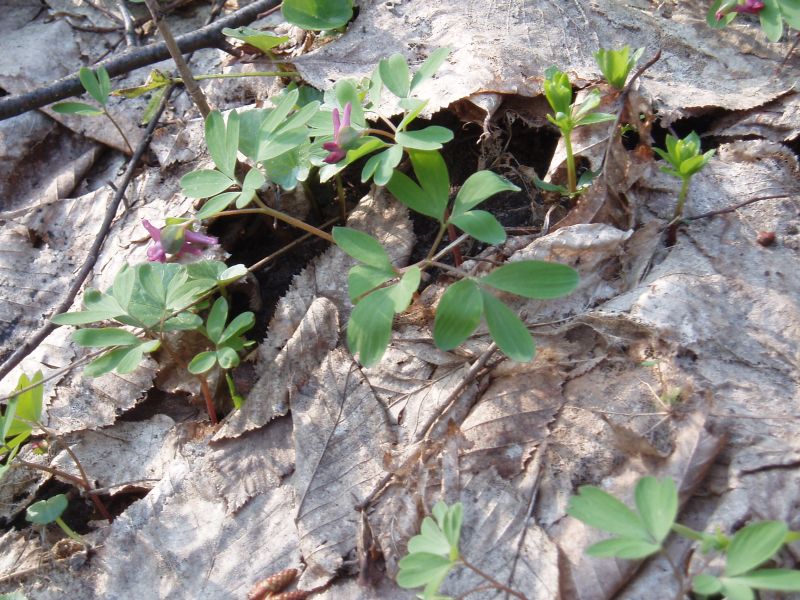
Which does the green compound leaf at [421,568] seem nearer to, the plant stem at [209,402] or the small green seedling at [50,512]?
the plant stem at [209,402]

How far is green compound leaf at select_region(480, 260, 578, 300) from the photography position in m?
1.65

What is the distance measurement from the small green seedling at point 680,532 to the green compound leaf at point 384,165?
3.38 feet

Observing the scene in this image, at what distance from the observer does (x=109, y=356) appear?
205 cm

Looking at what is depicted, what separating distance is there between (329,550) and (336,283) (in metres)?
0.95

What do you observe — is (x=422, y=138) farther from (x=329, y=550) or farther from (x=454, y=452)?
(x=329, y=550)

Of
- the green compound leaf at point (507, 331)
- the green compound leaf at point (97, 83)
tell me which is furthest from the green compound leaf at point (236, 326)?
the green compound leaf at point (97, 83)

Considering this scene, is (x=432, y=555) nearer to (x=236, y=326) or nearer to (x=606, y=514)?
(x=606, y=514)

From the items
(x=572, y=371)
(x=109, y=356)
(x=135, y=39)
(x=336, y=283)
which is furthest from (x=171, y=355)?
(x=135, y=39)

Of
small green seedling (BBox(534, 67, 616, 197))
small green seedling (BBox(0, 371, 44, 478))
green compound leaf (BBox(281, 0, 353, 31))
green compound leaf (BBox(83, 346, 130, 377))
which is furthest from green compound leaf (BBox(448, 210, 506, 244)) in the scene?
small green seedling (BBox(0, 371, 44, 478))

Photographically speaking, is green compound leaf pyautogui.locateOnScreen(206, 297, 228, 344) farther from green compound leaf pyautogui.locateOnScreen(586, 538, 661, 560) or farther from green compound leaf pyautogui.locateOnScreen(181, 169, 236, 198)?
green compound leaf pyautogui.locateOnScreen(586, 538, 661, 560)

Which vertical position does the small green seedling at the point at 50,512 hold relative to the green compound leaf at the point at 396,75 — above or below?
below

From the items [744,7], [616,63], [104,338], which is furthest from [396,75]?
[744,7]

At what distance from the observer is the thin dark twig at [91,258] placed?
8.02ft

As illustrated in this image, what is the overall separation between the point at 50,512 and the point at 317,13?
2.11 m
